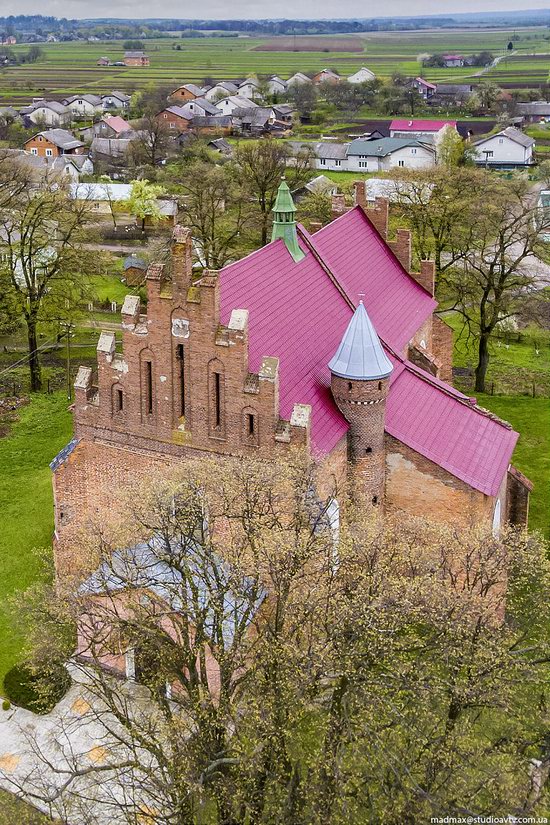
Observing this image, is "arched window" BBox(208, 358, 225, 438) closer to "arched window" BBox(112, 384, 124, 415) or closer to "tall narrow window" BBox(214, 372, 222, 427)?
"tall narrow window" BBox(214, 372, 222, 427)

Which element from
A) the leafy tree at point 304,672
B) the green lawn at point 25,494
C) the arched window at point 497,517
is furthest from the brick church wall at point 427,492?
the green lawn at point 25,494

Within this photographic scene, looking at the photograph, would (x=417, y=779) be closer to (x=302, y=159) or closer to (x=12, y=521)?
(x=12, y=521)

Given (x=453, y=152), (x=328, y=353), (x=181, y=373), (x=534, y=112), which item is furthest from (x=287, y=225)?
(x=534, y=112)

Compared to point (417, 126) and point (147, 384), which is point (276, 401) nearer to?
point (147, 384)

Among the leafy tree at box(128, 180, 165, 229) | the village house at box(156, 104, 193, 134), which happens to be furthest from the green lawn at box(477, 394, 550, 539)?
the village house at box(156, 104, 193, 134)

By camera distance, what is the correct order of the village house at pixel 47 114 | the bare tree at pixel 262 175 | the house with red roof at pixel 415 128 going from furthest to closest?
the village house at pixel 47 114
the house with red roof at pixel 415 128
the bare tree at pixel 262 175

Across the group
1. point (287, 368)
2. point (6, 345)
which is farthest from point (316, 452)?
point (6, 345)

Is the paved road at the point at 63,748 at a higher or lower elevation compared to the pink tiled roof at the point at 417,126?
lower

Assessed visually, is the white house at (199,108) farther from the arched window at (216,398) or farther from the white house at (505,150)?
the arched window at (216,398)
